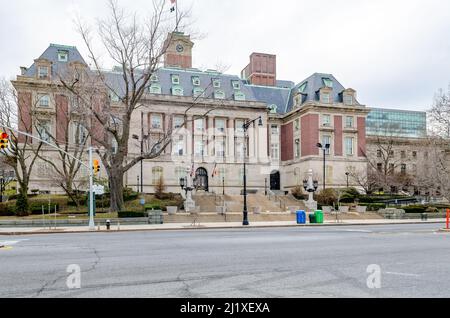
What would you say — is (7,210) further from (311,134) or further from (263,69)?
(263,69)

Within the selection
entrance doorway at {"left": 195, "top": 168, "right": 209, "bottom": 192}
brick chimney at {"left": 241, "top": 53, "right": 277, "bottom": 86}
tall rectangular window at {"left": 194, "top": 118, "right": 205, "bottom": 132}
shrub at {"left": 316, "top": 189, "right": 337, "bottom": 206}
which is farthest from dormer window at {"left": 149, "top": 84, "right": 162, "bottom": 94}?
shrub at {"left": 316, "top": 189, "right": 337, "bottom": 206}

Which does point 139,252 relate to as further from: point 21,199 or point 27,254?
point 21,199

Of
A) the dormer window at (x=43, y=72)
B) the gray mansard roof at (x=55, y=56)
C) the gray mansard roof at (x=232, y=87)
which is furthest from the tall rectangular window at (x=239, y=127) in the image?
the dormer window at (x=43, y=72)

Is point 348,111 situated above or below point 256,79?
below

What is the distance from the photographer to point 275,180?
74500 millimetres

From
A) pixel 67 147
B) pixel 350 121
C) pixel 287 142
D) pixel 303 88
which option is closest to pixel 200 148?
pixel 287 142

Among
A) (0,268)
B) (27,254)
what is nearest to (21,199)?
(27,254)

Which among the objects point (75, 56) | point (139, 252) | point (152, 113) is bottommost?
point (139, 252)

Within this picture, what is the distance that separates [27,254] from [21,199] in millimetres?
27890

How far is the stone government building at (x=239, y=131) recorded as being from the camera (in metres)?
62.0

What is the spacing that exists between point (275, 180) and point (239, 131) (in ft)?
44.5

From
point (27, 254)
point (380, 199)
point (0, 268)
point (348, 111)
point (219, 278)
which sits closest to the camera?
point (219, 278)

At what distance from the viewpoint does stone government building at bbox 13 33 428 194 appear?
6197cm
